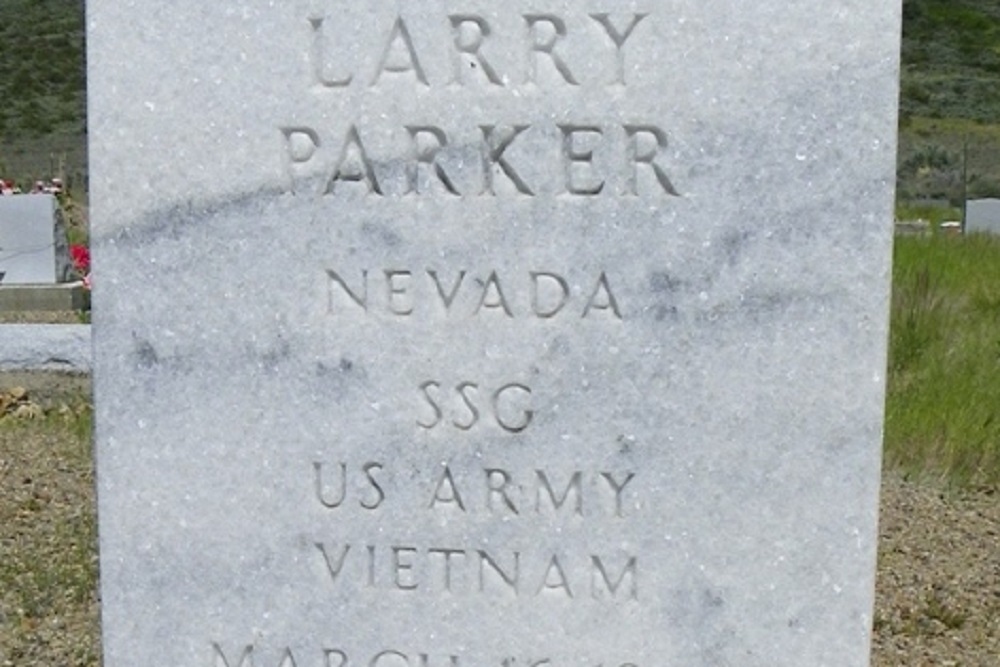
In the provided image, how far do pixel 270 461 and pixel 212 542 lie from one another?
5.4 inches

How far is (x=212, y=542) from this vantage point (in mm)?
1800

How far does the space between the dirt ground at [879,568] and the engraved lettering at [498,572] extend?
4.66ft

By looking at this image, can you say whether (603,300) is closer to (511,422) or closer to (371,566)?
(511,422)

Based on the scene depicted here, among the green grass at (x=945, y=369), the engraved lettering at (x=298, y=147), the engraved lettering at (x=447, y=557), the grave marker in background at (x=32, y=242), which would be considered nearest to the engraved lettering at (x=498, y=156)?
the engraved lettering at (x=298, y=147)

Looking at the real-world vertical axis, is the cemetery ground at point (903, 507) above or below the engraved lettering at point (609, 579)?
below

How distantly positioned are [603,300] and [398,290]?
25 centimetres

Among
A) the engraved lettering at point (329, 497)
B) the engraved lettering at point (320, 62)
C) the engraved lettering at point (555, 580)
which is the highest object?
the engraved lettering at point (320, 62)

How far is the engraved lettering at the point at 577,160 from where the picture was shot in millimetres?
1651

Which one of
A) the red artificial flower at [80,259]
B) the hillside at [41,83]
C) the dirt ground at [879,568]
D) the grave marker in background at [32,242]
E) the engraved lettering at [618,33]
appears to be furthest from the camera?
the hillside at [41,83]

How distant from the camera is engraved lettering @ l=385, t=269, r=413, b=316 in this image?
5.62 feet

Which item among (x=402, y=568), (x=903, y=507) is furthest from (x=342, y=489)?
(x=903, y=507)

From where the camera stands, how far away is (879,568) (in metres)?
3.48

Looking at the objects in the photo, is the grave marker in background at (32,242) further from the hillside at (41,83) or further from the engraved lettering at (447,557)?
the hillside at (41,83)

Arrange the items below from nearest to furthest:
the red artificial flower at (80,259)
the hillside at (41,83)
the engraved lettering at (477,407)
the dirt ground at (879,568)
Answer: the engraved lettering at (477,407)
the dirt ground at (879,568)
the red artificial flower at (80,259)
the hillside at (41,83)
